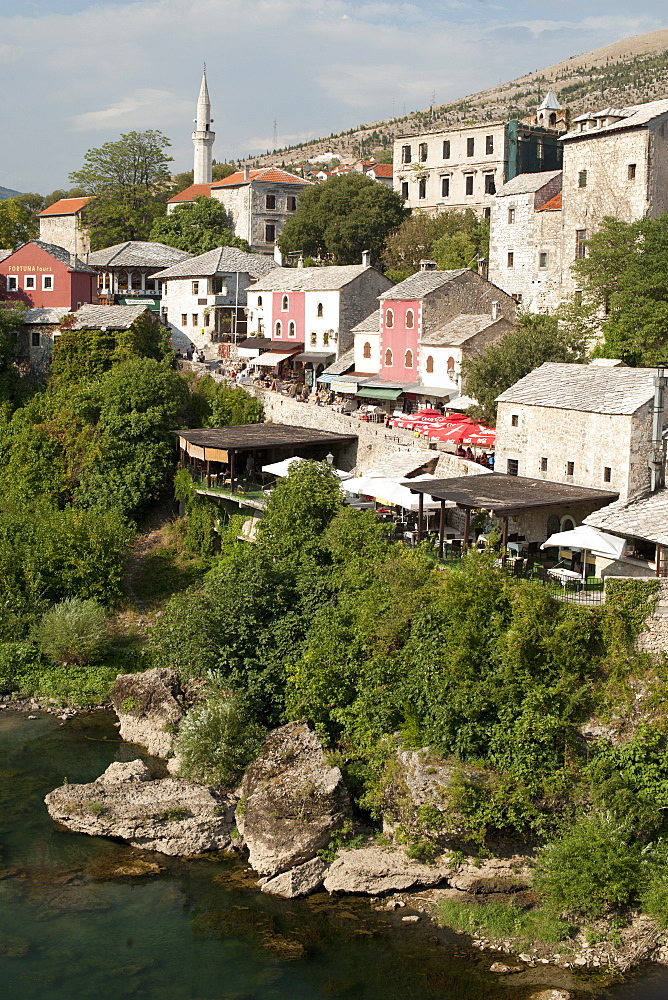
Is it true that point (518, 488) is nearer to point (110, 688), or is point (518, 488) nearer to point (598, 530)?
point (598, 530)

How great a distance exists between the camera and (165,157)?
78.1m

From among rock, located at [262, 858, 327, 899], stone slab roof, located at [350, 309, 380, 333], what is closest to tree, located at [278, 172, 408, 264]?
stone slab roof, located at [350, 309, 380, 333]

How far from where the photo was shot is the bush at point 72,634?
1310 inches

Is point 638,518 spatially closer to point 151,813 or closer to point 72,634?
point 151,813

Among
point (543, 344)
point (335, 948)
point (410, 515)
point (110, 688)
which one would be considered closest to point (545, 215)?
point (543, 344)

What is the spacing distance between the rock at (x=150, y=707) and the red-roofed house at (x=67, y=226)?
171ft

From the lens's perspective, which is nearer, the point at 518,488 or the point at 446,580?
the point at 446,580

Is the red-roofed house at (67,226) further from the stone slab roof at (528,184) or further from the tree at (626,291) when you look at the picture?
the tree at (626,291)

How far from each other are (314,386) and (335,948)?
34106mm

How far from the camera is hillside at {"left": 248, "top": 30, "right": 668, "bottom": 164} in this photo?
120m

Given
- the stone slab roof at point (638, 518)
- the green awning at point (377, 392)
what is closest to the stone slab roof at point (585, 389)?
the stone slab roof at point (638, 518)

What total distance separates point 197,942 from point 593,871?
7697 mm

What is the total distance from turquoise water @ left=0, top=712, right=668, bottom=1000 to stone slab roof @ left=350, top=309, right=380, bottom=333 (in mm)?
29958

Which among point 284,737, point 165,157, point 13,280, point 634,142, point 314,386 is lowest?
point 284,737
